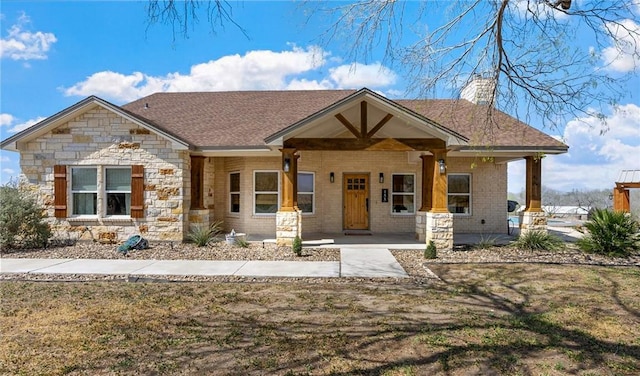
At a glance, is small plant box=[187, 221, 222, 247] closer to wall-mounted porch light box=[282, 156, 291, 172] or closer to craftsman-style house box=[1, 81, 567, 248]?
craftsman-style house box=[1, 81, 567, 248]

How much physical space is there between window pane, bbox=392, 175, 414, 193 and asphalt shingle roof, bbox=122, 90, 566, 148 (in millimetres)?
2630

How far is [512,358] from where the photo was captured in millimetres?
4039

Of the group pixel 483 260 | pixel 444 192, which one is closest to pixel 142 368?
pixel 483 260

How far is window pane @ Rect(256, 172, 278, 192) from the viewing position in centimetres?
1388

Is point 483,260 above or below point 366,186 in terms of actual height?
below

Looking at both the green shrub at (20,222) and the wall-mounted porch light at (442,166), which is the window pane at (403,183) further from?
the green shrub at (20,222)

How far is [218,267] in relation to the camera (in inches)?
338

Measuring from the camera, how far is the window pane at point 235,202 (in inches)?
558

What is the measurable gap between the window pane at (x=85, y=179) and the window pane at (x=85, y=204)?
0.19 m

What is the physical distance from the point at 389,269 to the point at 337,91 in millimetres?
11626

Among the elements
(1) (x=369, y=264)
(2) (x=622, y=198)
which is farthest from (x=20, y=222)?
(2) (x=622, y=198)

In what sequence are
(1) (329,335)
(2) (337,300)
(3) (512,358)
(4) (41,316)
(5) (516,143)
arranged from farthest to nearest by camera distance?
1. (5) (516,143)
2. (2) (337,300)
3. (4) (41,316)
4. (1) (329,335)
5. (3) (512,358)

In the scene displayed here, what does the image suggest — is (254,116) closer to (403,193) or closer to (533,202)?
(403,193)

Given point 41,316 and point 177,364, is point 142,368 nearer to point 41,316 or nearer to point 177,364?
point 177,364
